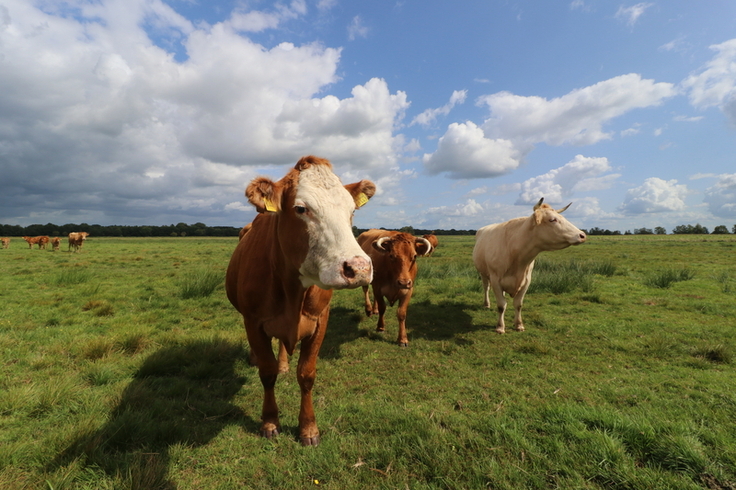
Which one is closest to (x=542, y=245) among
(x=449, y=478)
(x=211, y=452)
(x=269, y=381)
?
(x=449, y=478)

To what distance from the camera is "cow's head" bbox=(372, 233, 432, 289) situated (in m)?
5.83

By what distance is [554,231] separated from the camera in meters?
6.07

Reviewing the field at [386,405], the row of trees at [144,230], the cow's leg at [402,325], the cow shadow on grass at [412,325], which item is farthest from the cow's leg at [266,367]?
the row of trees at [144,230]

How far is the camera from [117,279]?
12.4 meters

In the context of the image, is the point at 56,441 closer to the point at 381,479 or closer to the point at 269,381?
the point at 269,381

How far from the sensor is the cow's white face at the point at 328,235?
2.05m

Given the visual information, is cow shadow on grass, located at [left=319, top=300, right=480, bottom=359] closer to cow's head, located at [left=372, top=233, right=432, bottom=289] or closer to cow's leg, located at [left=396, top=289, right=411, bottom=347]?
cow's leg, located at [left=396, top=289, right=411, bottom=347]

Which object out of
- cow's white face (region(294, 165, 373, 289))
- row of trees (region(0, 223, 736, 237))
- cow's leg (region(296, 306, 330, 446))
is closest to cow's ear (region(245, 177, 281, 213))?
cow's white face (region(294, 165, 373, 289))

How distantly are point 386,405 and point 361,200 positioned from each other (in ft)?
7.80

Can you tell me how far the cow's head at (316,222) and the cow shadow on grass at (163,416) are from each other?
75.9 inches

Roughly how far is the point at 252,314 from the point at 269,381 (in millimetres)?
735

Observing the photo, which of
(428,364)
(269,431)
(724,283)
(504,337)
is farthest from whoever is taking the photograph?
(724,283)

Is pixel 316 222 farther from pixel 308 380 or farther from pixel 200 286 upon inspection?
pixel 200 286

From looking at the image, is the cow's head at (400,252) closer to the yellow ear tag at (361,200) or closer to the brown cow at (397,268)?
the brown cow at (397,268)
